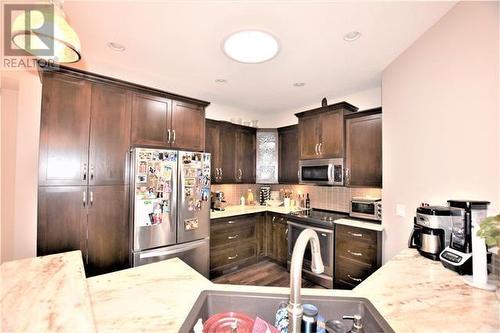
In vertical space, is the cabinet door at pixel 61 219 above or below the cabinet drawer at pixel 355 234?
above

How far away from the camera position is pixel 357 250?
8.61 ft

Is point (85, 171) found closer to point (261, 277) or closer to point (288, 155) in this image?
point (261, 277)

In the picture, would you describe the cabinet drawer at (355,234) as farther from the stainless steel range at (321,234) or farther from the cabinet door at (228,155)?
the cabinet door at (228,155)

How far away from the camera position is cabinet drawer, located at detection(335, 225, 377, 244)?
98.7 inches

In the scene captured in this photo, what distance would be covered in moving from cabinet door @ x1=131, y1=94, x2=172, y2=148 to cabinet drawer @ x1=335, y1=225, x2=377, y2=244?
249 centimetres

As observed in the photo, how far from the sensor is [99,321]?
821 mm

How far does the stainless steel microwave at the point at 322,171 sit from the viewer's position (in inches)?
120

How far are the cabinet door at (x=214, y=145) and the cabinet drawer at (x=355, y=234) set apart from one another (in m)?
1.96

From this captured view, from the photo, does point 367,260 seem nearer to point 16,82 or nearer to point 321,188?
point 321,188

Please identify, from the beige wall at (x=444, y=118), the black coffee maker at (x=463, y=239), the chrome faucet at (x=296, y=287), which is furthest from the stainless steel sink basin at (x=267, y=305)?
the beige wall at (x=444, y=118)

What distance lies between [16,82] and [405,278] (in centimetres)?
349

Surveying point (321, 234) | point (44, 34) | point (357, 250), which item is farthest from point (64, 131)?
point (357, 250)

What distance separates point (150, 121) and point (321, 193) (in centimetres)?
286

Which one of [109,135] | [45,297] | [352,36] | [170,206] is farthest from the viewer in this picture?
[170,206]
